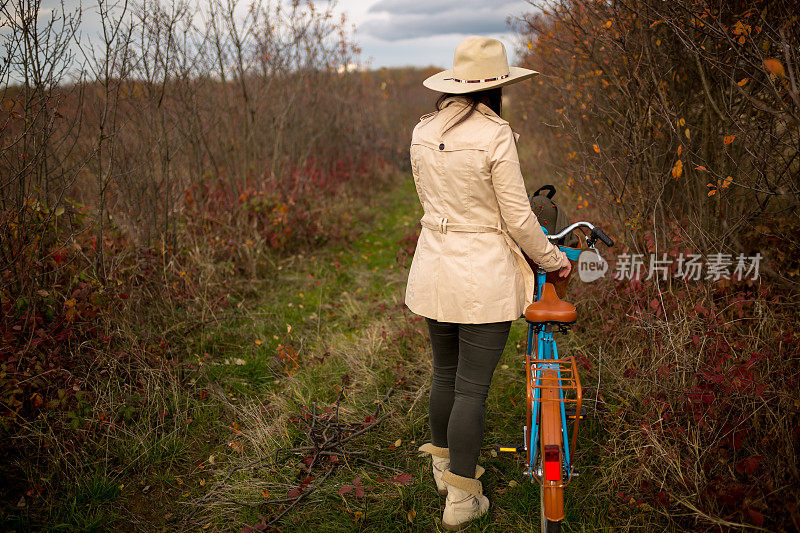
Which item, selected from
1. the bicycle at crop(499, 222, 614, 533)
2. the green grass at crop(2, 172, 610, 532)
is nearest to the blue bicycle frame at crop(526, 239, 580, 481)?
the bicycle at crop(499, 222, 614, 533)

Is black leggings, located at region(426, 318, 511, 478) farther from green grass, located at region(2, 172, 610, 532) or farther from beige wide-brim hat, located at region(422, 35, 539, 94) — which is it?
beige wide-brim hat, located at region(422, 35, 539, 94)

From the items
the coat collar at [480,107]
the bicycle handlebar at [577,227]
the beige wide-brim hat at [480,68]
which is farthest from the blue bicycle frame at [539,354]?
the beige wide-brim hat at [480,68]

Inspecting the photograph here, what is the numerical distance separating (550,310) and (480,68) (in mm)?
1022

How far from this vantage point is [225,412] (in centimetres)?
369

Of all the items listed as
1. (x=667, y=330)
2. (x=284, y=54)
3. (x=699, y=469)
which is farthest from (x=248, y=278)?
(x=699, y=469)

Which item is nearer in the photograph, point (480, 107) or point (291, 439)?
point (480, 107)

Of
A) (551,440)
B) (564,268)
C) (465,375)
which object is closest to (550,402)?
(551,440)

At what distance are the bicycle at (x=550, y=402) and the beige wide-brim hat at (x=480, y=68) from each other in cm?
67

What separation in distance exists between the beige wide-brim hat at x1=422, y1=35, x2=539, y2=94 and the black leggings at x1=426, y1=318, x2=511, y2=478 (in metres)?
0.98

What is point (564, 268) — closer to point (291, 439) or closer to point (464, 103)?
point (464, 103)

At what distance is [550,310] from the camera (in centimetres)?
227

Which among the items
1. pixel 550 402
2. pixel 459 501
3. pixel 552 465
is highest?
pixel 550 402

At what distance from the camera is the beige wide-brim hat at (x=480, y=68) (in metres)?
2.16

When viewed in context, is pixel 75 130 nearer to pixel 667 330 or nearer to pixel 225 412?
pixel 225 412
